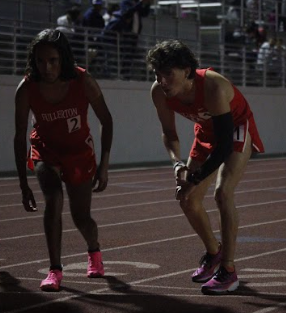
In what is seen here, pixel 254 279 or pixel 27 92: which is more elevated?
pixel 27 92

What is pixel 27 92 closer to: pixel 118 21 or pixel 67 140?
pixel 67 140

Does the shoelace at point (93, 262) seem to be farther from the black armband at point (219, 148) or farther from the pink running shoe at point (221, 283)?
the black armband at point (219, 148)

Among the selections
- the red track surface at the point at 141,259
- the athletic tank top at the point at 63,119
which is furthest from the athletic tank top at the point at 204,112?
the red track surface at the point at 141,259

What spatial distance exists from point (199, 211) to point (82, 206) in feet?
2.89

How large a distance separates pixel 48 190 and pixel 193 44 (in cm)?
2349

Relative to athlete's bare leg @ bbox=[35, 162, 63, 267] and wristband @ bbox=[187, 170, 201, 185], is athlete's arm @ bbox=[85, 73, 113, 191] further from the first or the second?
wristband @ bbox=[187, 170, 201, 185]

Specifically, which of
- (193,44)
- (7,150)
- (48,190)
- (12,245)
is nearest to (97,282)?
(48,190)

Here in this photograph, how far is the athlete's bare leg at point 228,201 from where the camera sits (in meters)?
7.89

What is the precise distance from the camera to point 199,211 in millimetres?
8367

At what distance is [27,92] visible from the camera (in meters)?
8.03

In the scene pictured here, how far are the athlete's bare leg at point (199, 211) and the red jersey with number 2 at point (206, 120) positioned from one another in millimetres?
167

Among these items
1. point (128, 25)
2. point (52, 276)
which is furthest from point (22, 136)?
point (128, 25)

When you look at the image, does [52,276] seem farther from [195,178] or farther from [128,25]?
[128,25]

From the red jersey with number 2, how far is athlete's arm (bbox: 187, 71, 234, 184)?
0.08 m
